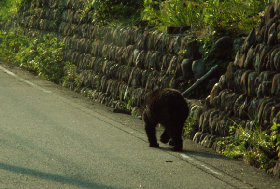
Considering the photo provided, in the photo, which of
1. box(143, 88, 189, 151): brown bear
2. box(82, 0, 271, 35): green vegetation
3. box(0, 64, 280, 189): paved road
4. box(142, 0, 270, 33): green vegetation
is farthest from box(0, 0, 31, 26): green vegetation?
box(143, 88, 189, 151): brown bear

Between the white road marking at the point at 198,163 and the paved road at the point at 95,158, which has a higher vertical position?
the white road marking at the point at 198,163

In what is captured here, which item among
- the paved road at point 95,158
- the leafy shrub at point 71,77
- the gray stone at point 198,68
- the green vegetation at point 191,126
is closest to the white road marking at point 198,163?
the paved road at point 95,158

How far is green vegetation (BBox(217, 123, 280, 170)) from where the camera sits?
21.3 ft

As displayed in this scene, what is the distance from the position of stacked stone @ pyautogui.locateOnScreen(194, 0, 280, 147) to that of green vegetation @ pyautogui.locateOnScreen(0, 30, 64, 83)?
8050 mm

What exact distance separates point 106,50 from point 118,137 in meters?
4.77

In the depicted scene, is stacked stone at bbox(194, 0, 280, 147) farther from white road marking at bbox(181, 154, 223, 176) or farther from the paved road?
white road marking at bbox(181, 154, 223, 176)

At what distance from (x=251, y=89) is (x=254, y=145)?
2.78ft

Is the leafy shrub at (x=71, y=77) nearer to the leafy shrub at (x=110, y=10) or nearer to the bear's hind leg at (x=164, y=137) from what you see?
the leafy shrub at (x=110, y=10)

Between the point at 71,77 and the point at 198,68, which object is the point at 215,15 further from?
the point at 71,77

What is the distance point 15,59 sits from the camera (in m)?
19.0

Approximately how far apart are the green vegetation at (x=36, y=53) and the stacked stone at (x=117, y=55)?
0.38m

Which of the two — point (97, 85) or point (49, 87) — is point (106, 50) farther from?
point (49, 87)

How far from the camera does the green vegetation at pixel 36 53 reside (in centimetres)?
1572

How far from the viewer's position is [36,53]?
1712 centimetres
